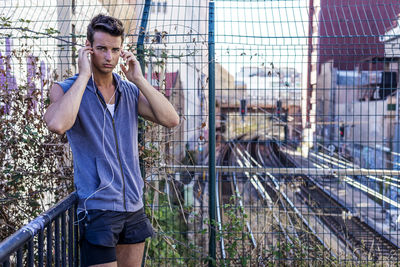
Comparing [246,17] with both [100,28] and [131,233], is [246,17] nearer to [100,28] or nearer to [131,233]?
[100,28]

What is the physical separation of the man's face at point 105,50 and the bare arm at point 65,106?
142mm

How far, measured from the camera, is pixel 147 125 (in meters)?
4.29

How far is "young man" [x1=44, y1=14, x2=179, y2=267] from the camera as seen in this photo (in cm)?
219

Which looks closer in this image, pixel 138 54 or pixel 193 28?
pixel 138 54

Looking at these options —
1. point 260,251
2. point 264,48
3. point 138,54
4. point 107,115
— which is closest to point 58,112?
point 107,115

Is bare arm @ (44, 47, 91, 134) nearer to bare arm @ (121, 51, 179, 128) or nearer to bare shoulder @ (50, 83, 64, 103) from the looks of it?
bare shoulder @ (50, 83, 64, 103)

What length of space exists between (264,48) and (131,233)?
2831mm

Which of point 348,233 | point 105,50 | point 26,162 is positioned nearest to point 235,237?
point 26,162

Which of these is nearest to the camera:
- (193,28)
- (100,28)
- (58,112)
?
(58,112)

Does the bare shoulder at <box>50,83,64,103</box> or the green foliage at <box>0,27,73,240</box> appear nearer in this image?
the bare shoulder at <box>50,83,64,103</box>

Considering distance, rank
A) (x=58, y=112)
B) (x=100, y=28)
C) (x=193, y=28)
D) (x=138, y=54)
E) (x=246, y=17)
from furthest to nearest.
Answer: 1. (x=246, y=17)
2. (x=193, y=28)
3. (x=138, y=54)
4. (x=100, y=28)
5. (x=58, y=112)

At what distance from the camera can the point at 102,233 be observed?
7.20 feet

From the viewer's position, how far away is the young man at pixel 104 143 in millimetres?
2191

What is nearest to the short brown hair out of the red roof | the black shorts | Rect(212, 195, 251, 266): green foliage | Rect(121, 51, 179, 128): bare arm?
Rect(121, 51, 179, 128): bare arm
